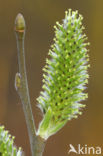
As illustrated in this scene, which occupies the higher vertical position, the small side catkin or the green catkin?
the small side catkin

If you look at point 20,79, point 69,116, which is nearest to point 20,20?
point 20,79

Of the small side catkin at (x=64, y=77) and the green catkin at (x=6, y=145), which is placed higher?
the small side catkin at (x=64, y=77)

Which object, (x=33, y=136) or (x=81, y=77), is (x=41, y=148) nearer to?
(x=33, y=136)

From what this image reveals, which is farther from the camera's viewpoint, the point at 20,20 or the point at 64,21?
the point at 64,21

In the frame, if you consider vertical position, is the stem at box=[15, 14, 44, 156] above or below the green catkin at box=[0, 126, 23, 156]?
above
